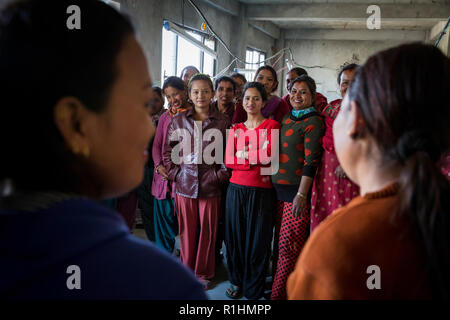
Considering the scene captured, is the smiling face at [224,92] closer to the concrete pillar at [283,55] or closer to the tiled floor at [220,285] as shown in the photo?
the tiled floor at [220,285]

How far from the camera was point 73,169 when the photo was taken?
0.53m

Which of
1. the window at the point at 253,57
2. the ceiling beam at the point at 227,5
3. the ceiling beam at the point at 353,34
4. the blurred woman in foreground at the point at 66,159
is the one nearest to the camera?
the blurred woman in foreground at the point at 66,159

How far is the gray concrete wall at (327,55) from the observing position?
12.7m

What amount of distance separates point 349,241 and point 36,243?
54 centimetres

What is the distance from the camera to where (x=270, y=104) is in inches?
118

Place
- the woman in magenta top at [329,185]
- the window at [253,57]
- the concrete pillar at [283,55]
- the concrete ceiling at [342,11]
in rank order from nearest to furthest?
1. the woman in magenta top at [329,185]
2. the concrete ceiling at [342,11]
3. the window at [253,57]
4. the concrete pillar at [283,55]

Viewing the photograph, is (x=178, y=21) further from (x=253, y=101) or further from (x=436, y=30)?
(x=436, y=30)

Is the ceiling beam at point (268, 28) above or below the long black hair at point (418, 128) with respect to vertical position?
above

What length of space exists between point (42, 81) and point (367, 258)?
2.11 feet

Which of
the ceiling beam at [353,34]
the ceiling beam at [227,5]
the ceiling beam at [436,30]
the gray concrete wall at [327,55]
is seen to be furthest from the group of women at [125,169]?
the ceiling beam at [353,34]

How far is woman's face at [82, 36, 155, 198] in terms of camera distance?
0.54 meters

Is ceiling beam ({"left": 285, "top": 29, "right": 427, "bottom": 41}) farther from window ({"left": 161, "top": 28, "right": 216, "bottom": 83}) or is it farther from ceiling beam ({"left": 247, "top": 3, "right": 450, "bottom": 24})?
window ({"left": 161, "top": 28, "right": 216, "bottom": 83})

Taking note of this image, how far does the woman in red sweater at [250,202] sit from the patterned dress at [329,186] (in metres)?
0.36
